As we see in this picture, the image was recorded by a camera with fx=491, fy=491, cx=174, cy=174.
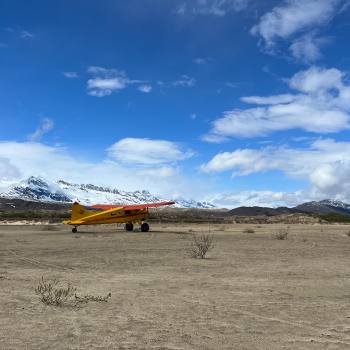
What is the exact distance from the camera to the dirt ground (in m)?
7.21

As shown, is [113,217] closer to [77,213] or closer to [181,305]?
[77,213]

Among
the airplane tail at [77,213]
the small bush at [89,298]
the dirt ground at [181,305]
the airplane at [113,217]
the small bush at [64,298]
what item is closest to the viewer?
the dirt ground at [181,305]

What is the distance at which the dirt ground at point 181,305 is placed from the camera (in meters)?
7.21

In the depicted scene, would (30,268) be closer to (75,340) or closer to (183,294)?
(183,294)

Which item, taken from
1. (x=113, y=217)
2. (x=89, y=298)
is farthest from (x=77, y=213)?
(x=89, y=298)

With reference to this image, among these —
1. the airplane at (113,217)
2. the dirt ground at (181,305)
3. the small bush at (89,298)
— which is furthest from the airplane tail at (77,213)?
the small bush at (89,298)

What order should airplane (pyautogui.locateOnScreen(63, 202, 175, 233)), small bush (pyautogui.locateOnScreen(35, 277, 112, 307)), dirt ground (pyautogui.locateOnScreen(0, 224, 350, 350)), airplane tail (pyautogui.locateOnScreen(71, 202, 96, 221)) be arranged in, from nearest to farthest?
dirt ground (pyautogui.locateOnScreen(0, 224, 350, 350))
small bush (pyautogui.locateOnScreen(35, 277, 112, 307))
airplane (pyautogui.locateOnScreen(63, 202, 175, 233))
airplane tail (pyautogui.locateOnScreen(71, 202, 96, 221))

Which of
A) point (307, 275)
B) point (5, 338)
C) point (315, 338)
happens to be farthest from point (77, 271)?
point (315, 338)

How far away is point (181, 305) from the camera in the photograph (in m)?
9.80

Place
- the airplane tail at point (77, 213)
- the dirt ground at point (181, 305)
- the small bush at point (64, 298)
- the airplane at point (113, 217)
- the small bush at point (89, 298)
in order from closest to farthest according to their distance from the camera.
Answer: the dirt ground at point (181, 305) < the small bush at point (64, 298) < the small bush at point (89, 298) < the airplane at point (113, 217) < the airplane tail at point (77, 213)

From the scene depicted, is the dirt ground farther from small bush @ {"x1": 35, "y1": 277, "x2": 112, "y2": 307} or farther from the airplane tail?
the airplane tail

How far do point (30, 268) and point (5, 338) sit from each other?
29.1ft

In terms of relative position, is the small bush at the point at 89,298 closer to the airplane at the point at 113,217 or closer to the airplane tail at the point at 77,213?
the airplane at the point at 113,217

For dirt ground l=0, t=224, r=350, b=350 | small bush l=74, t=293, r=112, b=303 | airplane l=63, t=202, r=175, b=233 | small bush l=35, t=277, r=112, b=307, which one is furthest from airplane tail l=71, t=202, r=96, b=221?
small bush l=74, t=293, r=112, b=303
